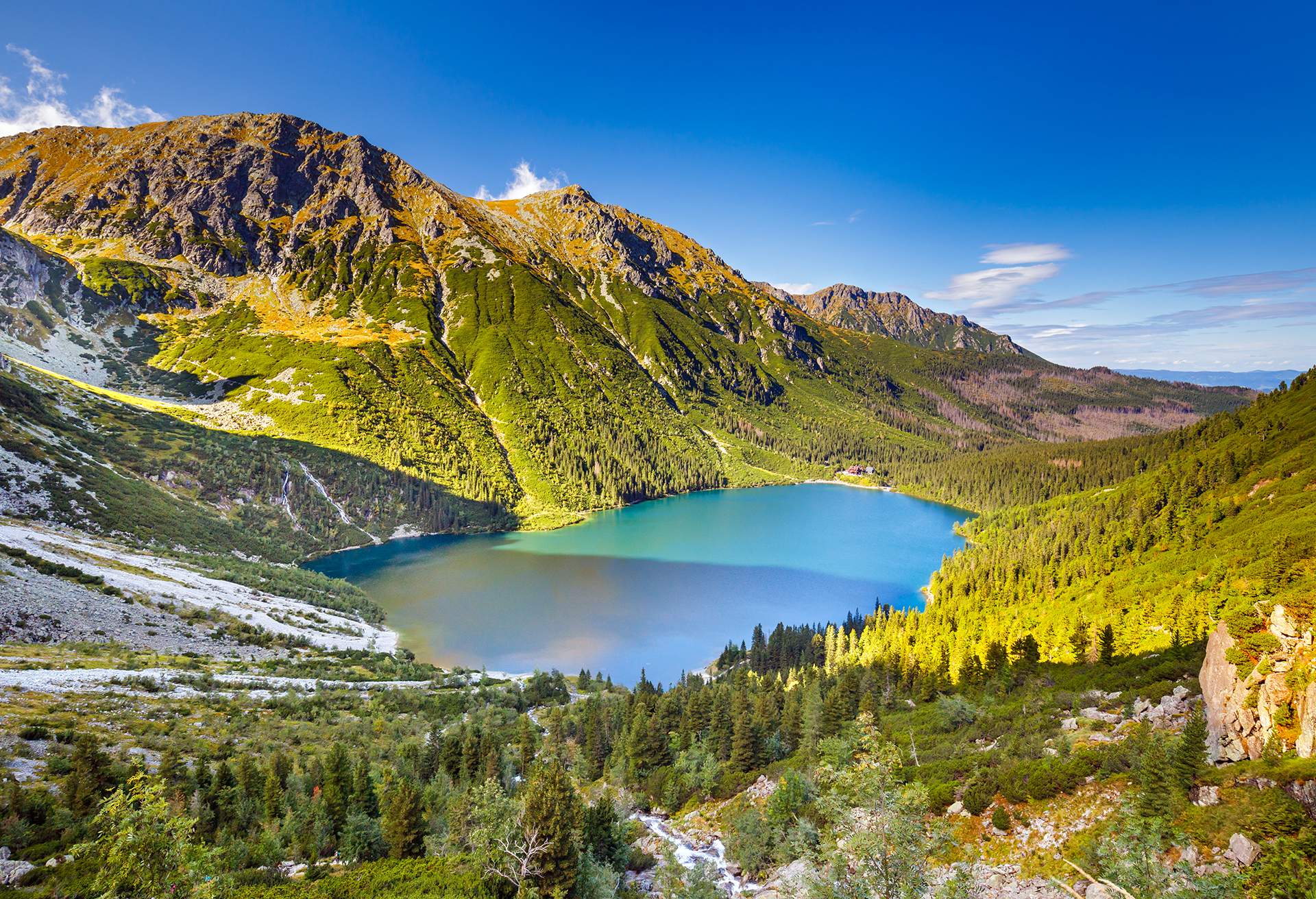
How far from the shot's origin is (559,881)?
17109 mm

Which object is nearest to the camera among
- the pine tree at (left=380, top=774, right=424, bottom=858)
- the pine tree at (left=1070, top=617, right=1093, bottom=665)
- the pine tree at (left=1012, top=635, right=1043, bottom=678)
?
the pine tree at (left=380, top=774, right=424, bottom=858)

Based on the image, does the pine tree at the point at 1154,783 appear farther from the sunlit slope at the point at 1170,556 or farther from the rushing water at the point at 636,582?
the rushing water at the point at 636,582

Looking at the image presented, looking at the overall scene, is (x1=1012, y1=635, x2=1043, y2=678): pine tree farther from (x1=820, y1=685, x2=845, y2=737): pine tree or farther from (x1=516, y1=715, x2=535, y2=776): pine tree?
(x1=516, y1=715, x2=535, y2=776): pine tree

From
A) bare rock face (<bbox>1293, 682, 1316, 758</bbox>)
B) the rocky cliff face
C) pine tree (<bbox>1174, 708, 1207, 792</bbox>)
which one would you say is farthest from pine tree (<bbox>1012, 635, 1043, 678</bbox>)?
pine tree (<bbox>1174, 708, 1207, 792</bbox>)

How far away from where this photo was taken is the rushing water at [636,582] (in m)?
66.8

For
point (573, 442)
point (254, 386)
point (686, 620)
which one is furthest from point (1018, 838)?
point (254, 386)

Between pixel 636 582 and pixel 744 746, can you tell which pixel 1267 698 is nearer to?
pixel 744 746

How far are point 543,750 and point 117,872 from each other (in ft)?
106

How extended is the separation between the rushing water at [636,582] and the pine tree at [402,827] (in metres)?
39.3

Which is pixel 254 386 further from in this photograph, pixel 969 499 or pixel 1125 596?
pixel 969 499

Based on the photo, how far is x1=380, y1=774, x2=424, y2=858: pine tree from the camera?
71.4ft

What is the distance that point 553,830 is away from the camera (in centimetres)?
1695

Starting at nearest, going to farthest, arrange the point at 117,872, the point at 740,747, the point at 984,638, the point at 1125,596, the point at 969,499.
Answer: the point at 117,872 → the point at 740,747 → the point at 1125,596 → the point at 984,638 → the point at 969,499

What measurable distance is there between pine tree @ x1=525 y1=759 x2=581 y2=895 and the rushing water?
4389 centimetres
